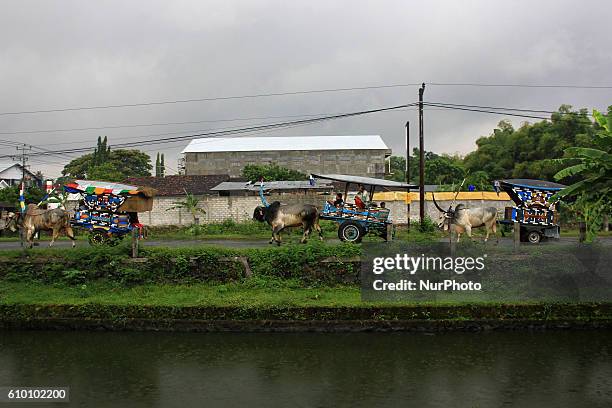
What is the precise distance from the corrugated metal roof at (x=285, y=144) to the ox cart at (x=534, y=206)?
4140 centimetres

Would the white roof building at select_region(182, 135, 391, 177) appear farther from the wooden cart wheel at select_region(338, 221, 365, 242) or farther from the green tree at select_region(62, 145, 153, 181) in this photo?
the wooden cart wheel at select_region(338, 221, 365, 242)

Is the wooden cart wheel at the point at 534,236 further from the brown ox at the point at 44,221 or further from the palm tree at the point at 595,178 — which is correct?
the brown ox at the point at 44,221

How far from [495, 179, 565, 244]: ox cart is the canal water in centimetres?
810

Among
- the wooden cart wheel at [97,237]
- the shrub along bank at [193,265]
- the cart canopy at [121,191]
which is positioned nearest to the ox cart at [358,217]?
the shrub along bank at [193,265]

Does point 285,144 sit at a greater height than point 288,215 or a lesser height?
greater

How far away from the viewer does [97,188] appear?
21281 millimetres

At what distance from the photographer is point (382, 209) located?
67.6ft

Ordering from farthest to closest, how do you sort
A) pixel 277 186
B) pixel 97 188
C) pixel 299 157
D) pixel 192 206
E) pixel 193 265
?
1. pixel 299 157
2. pixel 277 186
3. pixel 192 206
4. pixel 97 188
5. pixel 193 265

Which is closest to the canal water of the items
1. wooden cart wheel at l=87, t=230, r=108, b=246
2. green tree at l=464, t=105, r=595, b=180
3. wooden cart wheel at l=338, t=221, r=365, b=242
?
Result: wooden cart wheel at l=87, t=230, r=108, b=246

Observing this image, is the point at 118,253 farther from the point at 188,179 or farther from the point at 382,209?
the point at 188,179

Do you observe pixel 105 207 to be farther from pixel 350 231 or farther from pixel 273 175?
pixel 273 175

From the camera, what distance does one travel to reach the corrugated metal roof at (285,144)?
210ft

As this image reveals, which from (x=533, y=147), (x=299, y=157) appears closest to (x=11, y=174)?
(x=299, y=157)

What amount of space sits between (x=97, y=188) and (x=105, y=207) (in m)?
0.78
